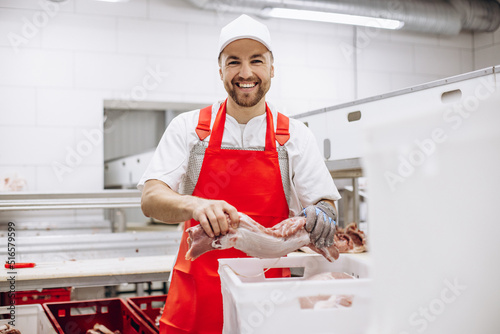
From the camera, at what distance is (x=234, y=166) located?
1.70m

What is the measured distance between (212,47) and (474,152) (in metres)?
4.38

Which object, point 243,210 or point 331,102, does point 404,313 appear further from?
point 331,102

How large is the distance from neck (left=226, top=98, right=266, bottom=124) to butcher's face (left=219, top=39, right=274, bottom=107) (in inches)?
2.0

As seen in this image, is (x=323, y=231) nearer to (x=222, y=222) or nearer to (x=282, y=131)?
(x=222, y=222)

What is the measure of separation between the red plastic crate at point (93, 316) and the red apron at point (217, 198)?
71cm

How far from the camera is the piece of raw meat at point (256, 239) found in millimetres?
1202

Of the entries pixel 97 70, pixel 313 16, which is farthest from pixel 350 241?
pixel 97 70

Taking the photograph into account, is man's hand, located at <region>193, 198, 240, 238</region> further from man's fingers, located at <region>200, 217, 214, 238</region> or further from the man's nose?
the man's nose

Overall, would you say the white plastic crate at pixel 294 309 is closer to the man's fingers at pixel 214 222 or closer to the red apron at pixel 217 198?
the man's fingers at pixel 214 222

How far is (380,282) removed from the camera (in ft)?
2.11

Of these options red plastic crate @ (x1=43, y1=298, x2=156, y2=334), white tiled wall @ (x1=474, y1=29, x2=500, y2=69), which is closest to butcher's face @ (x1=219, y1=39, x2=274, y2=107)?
red plastic crate @ (x1=43, y1=298, x2=156, y2=334)

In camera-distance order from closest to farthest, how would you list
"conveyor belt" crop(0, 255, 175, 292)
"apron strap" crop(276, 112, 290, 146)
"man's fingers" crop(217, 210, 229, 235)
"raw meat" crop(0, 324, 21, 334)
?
1. "man's fingers" crop(217, 210, 229, 235)
2. "apron strap" crop(276, 112, 290, 146)
3. "raw meat" crop(0, 324, 21, 334)
4. "conveyor belt" crop(0, 255, 175, 292)

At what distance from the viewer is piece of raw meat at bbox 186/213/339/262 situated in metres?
1.20

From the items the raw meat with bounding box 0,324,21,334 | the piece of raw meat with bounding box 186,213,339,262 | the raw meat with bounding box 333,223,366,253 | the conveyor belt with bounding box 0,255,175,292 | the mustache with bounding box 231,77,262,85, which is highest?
the mustache with bounding box 231,77,262,85
